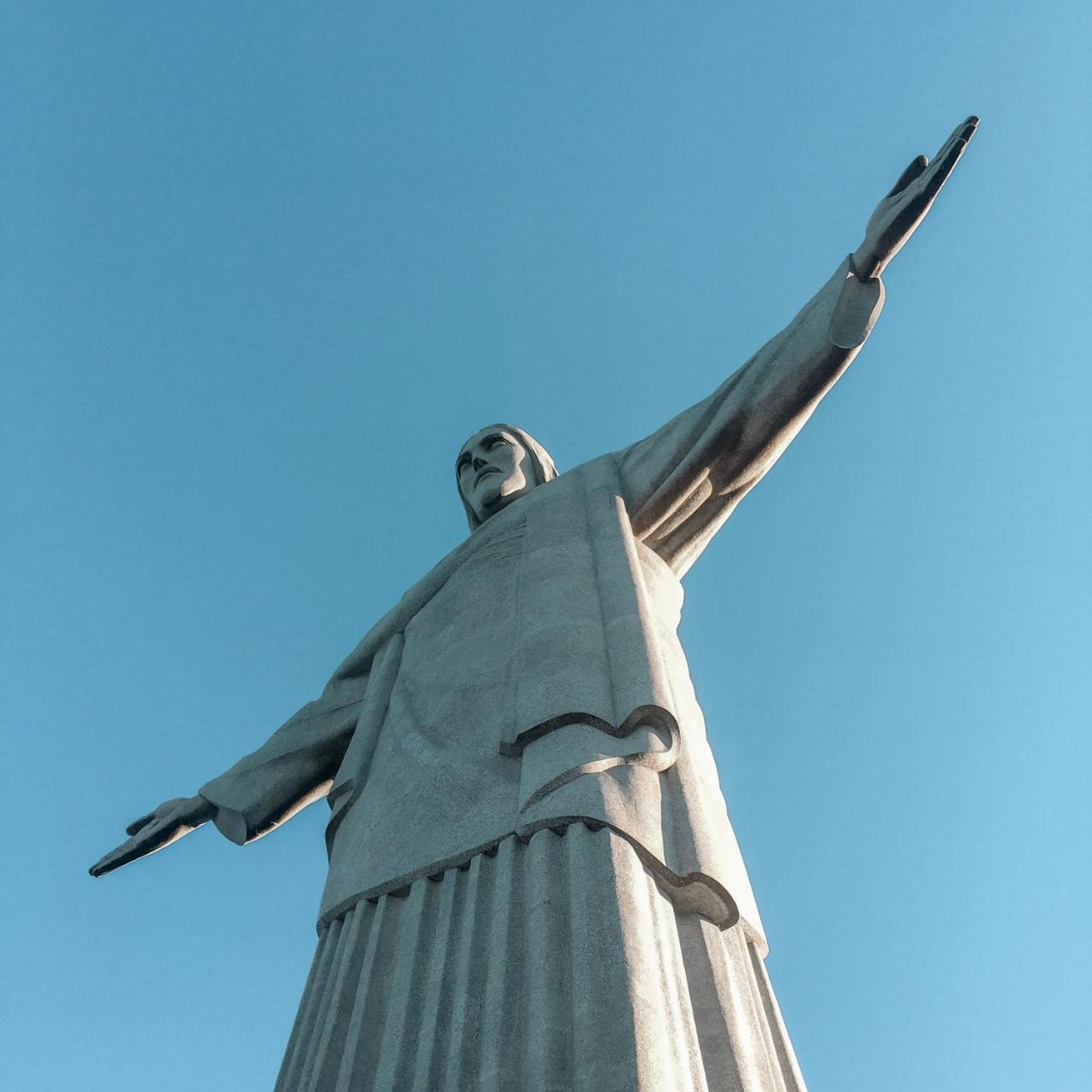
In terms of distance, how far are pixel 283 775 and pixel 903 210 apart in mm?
4849

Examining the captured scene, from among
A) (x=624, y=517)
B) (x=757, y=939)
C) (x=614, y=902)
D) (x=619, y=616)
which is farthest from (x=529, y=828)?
(x=624, y=517)

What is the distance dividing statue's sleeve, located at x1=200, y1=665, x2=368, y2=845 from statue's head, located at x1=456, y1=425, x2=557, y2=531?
7.11ft

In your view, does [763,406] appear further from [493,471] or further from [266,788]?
[266,788]

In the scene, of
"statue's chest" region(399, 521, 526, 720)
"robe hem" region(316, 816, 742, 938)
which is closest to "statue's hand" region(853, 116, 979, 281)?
"statue's chest" region(399, 521, 526, 720)

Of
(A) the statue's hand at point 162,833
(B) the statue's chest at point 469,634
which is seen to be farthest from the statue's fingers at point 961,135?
(A) the statue's hand at point 162,833

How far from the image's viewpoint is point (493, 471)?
32.1ft

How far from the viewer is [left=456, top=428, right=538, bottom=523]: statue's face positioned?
31.3 feet

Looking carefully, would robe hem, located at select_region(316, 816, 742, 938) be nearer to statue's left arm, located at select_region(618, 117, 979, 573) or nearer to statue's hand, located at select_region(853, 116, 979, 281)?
statue's left arm, located at select_region(618, 117, 979, 573)

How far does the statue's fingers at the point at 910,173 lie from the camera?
7.09 meters

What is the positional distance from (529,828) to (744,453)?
11.7 ft

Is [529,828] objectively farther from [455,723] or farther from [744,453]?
[744,453]

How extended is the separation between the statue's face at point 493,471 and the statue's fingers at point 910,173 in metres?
3.49

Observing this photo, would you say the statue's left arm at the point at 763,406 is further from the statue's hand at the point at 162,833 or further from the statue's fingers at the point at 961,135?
the statue's hand at the point at 162,833

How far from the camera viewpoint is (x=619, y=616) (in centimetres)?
623
